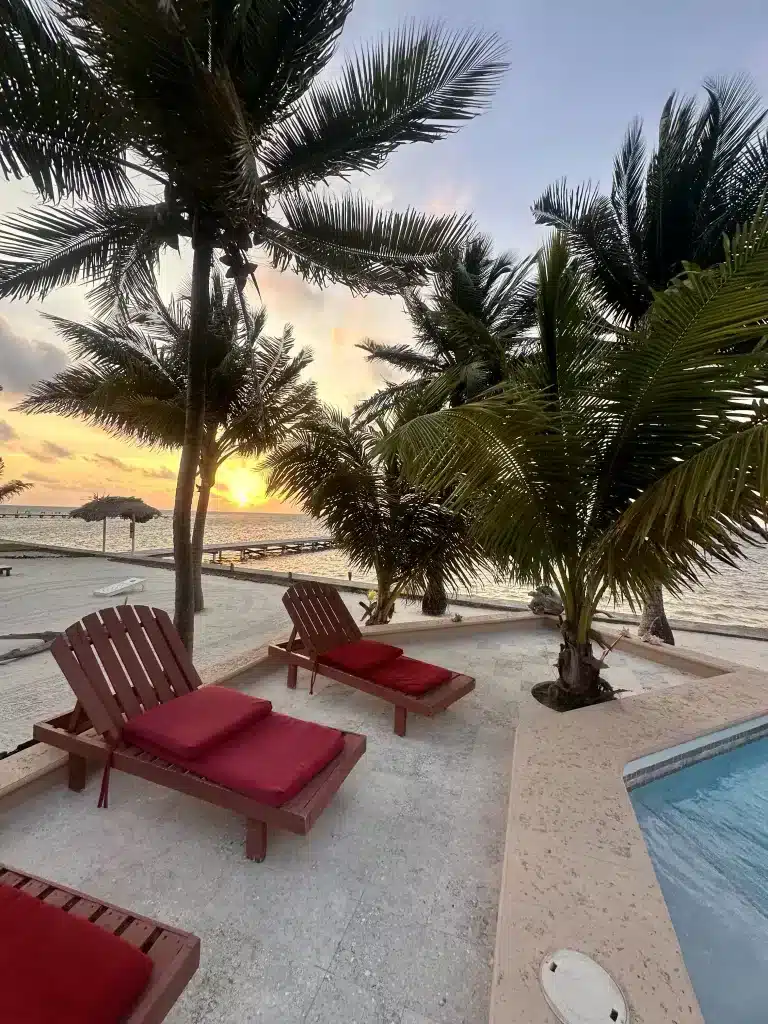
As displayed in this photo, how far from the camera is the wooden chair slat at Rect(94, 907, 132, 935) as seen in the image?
5.44 feet

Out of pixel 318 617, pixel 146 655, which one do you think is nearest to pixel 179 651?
pixel 146 655

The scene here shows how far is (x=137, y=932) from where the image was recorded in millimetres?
1646

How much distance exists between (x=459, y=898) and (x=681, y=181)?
33.1ft

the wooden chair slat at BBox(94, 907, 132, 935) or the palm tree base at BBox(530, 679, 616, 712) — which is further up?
the wooden chair slat at BBox(94, 907, 132, 935)

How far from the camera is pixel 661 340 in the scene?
3.10m

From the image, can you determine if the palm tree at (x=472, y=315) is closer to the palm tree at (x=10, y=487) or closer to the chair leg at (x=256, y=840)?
the chair leg at (x=256, y=840)

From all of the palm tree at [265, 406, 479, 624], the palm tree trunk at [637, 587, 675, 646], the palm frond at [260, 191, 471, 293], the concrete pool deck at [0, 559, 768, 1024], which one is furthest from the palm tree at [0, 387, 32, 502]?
the palm tree trunk at [637, 587, 675, 646]

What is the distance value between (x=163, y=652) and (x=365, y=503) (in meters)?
3.25

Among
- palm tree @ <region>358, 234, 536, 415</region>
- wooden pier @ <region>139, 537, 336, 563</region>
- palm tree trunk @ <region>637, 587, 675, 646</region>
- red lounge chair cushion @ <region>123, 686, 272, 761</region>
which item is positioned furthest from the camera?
wooden pier @ <region>139, 537, 336, 563</region>

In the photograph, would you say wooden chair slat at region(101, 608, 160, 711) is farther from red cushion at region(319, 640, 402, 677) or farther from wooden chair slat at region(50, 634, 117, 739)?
red cushion at region(319, 640, 402, 677)

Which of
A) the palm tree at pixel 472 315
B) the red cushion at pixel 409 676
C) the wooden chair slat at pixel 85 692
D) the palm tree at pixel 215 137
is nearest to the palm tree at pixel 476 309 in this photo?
the palm tree at pixel 472 315

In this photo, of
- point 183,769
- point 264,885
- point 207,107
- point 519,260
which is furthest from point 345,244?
point 519,260

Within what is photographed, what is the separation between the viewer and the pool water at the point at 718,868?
2078 mm

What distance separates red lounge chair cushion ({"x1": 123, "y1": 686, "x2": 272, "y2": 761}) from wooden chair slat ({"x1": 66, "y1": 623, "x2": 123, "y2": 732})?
0.13 m
